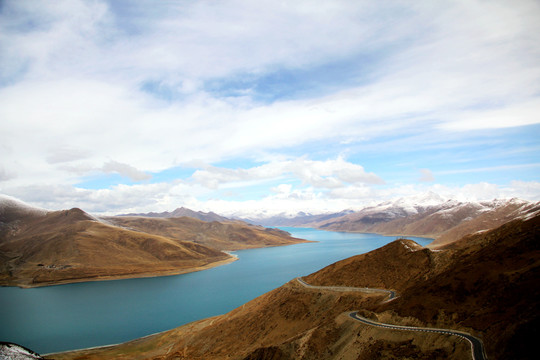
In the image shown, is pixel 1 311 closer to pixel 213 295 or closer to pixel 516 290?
pixel 213 295

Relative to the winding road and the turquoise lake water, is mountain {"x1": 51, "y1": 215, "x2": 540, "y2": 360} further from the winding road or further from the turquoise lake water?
the turquoise lake water

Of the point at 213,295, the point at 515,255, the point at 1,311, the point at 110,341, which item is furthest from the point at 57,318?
the point at 515,255

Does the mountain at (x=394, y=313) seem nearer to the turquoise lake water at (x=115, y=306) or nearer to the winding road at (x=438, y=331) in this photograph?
the winding road at (x=438, y=331)

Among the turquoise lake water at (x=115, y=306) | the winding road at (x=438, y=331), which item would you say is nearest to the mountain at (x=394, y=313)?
the winding road at (x=438, y=331)

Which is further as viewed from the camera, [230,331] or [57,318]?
[57,318]

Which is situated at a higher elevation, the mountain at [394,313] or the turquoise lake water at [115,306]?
the mountain at [394,313]

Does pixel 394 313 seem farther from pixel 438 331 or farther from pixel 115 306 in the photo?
pixel 115 306
